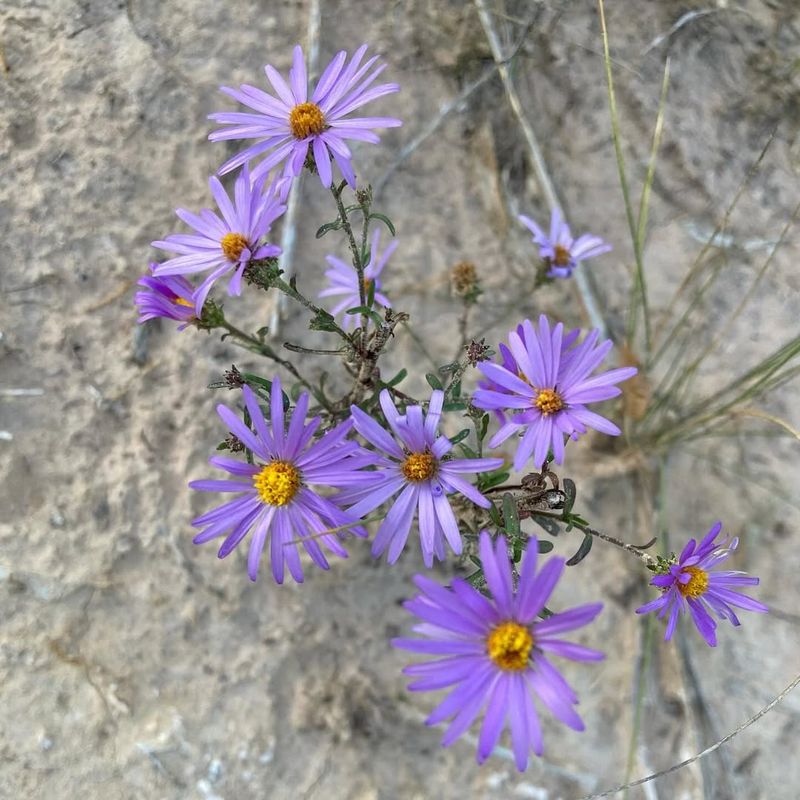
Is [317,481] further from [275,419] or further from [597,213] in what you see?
[597,213]

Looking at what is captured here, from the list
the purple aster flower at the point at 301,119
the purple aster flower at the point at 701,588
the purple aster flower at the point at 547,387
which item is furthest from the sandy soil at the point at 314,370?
the purple aster flower at the point at 547,387

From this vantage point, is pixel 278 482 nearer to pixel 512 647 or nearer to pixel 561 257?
pixel 512 647

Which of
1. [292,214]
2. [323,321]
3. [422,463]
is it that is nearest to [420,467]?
[422,463]

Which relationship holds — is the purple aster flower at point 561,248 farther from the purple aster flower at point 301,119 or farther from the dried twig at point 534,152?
the purple aster flower at point 301,119

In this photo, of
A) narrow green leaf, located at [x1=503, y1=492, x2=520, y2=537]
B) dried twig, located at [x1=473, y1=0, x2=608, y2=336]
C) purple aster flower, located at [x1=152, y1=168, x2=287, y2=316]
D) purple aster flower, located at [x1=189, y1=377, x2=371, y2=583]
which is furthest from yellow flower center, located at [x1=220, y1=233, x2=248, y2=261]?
dried twig, located at [x1=473, y1=0, x2=608, y2=336]

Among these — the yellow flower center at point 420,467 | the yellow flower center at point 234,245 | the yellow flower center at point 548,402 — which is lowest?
the yellow flower center at point 420,467

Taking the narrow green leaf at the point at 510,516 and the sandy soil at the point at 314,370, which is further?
the sandy soil at the point at 314,370

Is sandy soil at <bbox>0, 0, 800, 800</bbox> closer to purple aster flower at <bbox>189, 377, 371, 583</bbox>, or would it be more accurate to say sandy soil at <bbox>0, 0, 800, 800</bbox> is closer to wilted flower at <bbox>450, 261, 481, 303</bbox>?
wilted flower at <bbox>450, 261, 481, 303</bbox>
